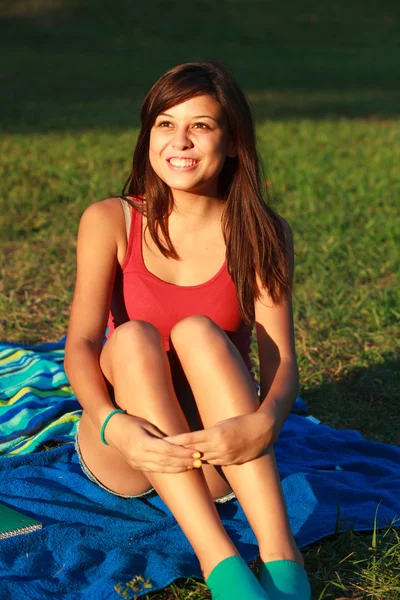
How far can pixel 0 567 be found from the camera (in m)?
2.71

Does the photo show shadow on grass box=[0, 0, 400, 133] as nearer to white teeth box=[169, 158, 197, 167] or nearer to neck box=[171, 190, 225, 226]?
neck box=[171, 190, 225, 226]

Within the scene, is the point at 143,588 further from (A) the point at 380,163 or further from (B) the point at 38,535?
(A) the point at 380,163

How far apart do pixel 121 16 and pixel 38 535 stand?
22.1 m

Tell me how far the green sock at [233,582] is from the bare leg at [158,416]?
3 centimetres

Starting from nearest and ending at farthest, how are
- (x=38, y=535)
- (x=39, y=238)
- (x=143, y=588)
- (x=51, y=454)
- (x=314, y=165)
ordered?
1. (x=143, y=588)
2. (x=38, y=535)
3. (x=51, y=454)
4. (x=39, y=238)
5. (x=314, y=165)

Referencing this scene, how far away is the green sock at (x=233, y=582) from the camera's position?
237 centimetres

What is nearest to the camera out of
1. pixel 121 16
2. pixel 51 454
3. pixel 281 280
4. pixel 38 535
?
pixel 38 535

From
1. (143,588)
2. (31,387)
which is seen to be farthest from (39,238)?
(143,588)

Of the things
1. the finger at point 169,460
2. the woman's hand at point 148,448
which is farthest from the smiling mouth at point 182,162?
the finger at point 169,460

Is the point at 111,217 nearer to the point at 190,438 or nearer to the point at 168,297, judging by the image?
the point at 168,297

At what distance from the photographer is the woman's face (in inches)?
116

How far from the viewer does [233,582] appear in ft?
7.91

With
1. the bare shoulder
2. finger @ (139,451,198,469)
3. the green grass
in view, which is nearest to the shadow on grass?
the green grass

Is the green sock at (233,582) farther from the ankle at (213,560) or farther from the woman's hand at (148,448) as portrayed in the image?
the woman's hand at (148,448)
